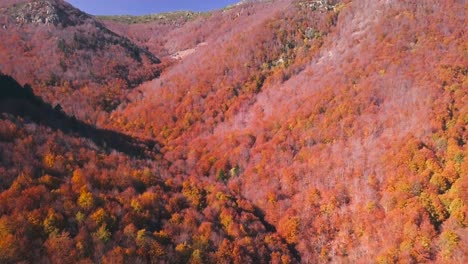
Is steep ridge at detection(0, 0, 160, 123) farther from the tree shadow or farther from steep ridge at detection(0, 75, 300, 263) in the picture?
steep ridge at detection(0, 75, 300, 263)

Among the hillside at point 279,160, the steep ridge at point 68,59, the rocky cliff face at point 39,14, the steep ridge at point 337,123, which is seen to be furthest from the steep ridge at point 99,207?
the rocky cliff face at point 39,14

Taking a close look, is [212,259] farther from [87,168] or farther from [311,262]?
[87,168]

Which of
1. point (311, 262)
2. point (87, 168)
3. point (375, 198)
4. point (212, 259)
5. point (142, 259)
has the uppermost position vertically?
point (87, 168)

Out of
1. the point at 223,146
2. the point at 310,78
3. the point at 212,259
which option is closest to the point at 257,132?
the point at 223,146

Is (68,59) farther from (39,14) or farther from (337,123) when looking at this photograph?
(337,123)

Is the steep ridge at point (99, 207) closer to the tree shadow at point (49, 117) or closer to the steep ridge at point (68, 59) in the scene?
the tree shadow at point (49, 117)

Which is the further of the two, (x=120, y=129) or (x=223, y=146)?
(x=120, y=129)

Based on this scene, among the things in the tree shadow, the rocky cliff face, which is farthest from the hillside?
the rocky cliff face
